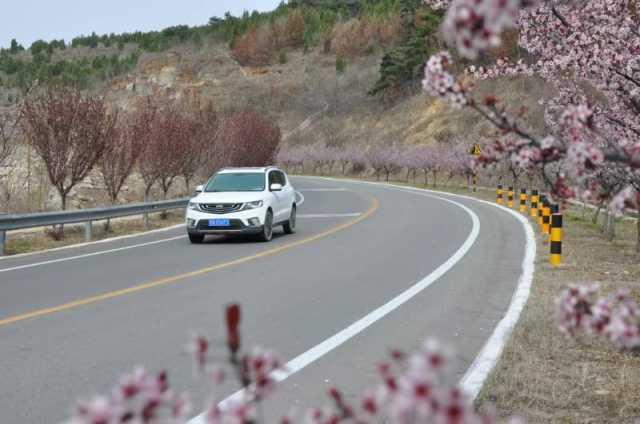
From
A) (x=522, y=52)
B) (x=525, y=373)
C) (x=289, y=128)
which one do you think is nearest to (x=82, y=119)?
(x=525, y=373)

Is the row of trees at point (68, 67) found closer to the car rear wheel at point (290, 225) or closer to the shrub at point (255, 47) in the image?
the shrub at point (255, 47)

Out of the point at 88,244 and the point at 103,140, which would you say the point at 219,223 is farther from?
the point at 103,140

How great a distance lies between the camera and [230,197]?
1838 centimetres

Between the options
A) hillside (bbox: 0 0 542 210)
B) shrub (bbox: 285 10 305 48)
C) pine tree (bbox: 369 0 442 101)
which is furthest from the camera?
shrub (bbox: 285 10 305 48)

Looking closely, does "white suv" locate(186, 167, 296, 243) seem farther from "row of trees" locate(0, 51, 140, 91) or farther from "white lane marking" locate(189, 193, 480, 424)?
"row of trees" locate(0, 51, 140, 91)

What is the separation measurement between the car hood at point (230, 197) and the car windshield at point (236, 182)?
43cm

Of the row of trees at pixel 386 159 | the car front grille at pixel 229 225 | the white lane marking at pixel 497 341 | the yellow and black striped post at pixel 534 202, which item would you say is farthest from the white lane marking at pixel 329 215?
the row of trees at pixel 386 159

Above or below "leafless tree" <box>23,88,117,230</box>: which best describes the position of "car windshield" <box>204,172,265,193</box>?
below

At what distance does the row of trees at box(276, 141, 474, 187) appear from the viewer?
6312 cm

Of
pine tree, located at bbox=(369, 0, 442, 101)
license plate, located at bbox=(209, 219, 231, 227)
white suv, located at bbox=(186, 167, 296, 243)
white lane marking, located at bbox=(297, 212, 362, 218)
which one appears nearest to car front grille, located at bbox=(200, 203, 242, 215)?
white suv, located at bbox=(186, 167, 296, 243)

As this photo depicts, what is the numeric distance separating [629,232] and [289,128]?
99405mm

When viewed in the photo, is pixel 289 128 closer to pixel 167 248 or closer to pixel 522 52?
pixel 522 52

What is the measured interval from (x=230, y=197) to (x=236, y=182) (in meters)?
1.13

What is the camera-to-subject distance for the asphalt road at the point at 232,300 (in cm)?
658
